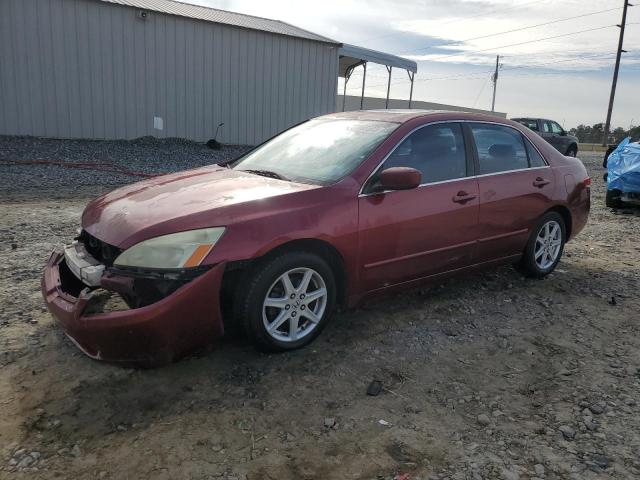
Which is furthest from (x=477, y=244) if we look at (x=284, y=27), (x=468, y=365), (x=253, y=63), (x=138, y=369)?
(x=284, y=27)

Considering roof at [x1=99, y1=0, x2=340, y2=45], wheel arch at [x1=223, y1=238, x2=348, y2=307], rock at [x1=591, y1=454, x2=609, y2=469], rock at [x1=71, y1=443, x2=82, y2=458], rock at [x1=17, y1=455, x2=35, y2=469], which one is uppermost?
roof at [x1=99, y1=0, x2=340, y2=45]

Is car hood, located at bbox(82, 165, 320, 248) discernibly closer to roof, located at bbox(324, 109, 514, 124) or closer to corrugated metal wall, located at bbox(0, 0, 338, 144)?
roof, located at bbox(324, 109, 514, 124)

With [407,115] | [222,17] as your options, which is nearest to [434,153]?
[407,115]

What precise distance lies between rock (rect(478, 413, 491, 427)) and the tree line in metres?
43.6

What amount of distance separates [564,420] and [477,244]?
173 centimetres

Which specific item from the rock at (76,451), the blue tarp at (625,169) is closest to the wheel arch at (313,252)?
the rock at (76,451)

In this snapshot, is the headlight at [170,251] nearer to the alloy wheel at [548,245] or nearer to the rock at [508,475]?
the rock at [508,475]

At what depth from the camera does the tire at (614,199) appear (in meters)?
9.47

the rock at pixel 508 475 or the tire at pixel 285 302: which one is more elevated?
the tire at pixel 285 302

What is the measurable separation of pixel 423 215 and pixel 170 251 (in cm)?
185

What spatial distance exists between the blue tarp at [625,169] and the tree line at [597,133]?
34.9m

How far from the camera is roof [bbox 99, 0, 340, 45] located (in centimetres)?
1557

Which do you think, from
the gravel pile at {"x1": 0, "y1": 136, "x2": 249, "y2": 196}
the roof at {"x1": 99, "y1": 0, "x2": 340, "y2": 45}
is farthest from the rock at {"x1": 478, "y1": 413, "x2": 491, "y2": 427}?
the roof at {"x1": 99, "y1": 0, "x2": 340, "y2": 45}

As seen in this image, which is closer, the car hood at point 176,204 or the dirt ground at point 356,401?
the dirt ground at point 356,401
